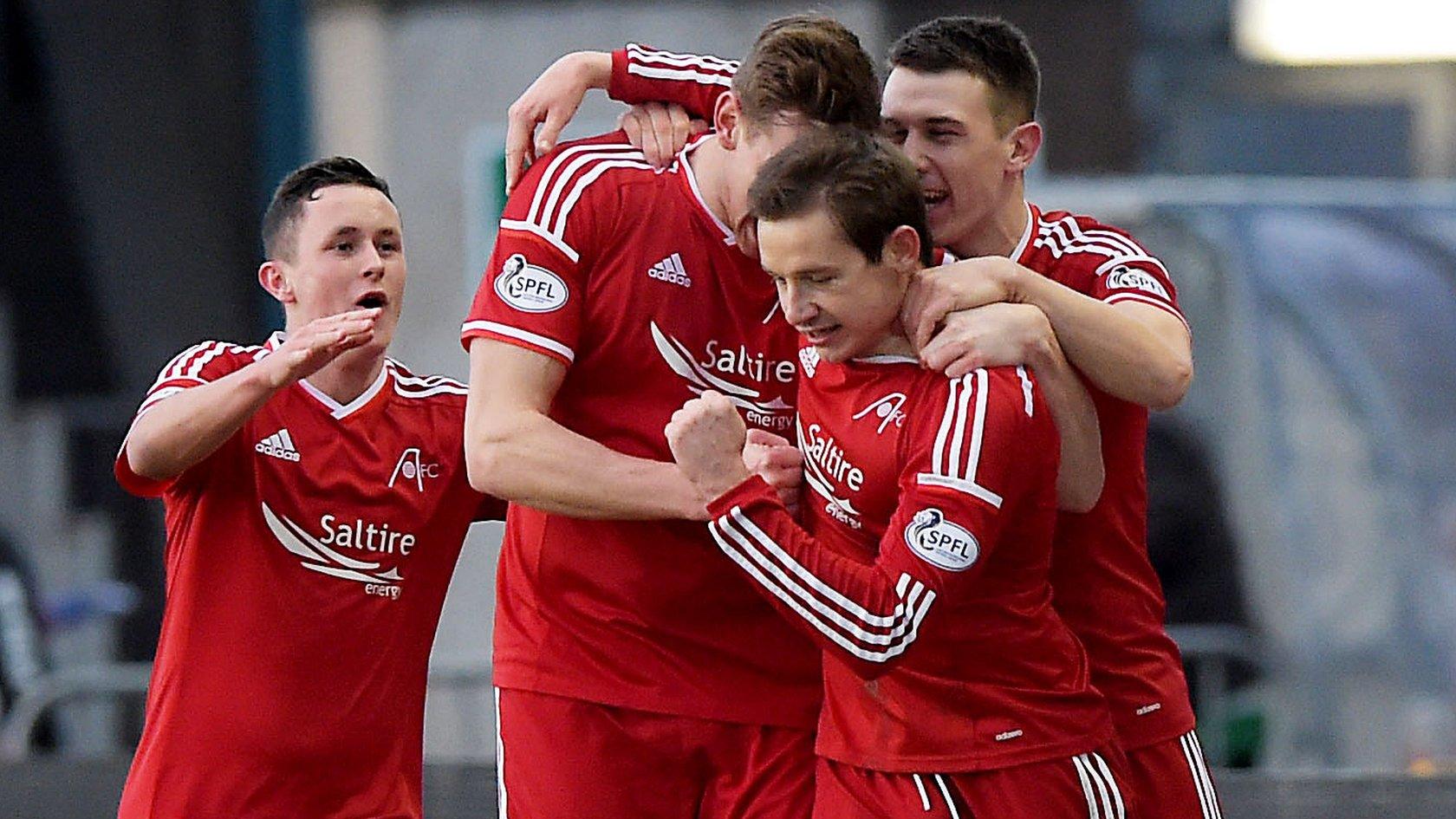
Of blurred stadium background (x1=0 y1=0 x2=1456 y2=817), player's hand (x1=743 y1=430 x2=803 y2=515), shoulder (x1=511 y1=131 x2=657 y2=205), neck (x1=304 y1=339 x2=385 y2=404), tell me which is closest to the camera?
player's hand (x1=743 y1=430 x2=803 y2=515)

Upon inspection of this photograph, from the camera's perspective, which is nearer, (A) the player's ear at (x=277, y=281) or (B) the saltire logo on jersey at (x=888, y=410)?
(B) the saltire logo on jersey at (x=888, y=410)

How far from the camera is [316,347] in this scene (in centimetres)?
301

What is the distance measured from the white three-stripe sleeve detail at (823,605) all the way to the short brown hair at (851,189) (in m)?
0.38

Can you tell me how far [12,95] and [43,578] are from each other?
2187 mm

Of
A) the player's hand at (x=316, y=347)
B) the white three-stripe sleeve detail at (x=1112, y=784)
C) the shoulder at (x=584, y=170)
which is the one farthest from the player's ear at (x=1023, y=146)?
the player's hand at (x=316, y=347)

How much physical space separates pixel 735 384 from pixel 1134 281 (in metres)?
0.59

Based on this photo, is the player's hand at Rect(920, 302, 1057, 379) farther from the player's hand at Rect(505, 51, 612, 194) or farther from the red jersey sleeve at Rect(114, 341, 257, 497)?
the red jersey sleeve at Rect(114, 341, 257, 497)

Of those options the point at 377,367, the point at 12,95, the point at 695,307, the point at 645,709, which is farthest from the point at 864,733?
the point at 12,95

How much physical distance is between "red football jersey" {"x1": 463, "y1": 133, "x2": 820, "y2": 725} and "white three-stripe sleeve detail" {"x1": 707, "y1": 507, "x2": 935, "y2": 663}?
44 cm

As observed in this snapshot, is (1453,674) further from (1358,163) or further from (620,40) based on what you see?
(620,40)

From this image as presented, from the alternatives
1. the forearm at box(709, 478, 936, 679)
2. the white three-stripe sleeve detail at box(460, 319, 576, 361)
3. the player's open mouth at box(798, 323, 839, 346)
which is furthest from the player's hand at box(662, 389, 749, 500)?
the white three-stripe sleeve detail at box(460, 319, 576, 361)

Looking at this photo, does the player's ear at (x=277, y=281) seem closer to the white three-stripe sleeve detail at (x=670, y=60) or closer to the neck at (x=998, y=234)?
the white three-stripe sleeve detail at (x=670, y=60)

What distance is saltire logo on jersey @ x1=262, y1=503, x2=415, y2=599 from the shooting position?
11.0 ft

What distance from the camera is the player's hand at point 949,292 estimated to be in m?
2.62
